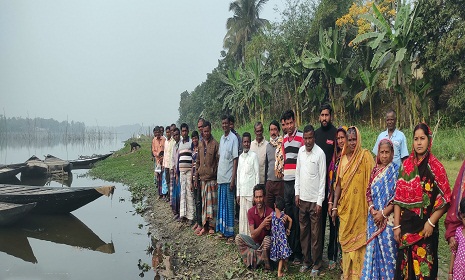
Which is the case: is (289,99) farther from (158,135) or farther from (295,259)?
(295,259)

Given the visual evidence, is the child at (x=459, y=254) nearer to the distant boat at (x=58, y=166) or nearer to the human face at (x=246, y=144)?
the human face at (x=246, y=144)

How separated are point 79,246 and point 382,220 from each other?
6.52m

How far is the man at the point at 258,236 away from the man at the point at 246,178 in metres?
0.58

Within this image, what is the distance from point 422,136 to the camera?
8.66 feet

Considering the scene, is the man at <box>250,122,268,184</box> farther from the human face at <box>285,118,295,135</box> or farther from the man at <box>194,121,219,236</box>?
the man at <box>194,121,219,236</box>

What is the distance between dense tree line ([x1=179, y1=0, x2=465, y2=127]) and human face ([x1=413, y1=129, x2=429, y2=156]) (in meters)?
7.38

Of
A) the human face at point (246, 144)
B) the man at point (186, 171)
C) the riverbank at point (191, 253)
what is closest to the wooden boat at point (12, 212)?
the riverbank at point (191, 253)

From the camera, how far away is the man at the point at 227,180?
5355 mm

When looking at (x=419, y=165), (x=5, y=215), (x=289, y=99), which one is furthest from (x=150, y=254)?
(x=289, y=99)

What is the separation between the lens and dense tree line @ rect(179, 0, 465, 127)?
32.2 ft

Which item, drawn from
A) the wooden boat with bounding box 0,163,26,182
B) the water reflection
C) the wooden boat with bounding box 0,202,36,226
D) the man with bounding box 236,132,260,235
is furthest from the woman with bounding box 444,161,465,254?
the wooden boat with bounding box 0,163,26,182

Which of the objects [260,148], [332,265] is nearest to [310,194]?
[332,265]

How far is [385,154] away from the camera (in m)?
3.06

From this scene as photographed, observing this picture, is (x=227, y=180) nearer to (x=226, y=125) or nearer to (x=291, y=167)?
(x=226, y=125)
